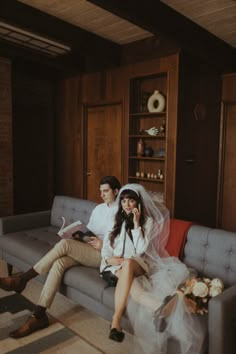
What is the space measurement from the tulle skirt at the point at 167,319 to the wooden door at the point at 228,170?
8.31 ft

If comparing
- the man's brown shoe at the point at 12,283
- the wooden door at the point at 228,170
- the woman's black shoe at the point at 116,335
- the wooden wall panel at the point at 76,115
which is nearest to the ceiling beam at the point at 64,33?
the wooden wall panel at the point at 76,115

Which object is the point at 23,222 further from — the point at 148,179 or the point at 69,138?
the point at 69,138

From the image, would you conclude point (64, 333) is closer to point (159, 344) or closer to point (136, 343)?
point (136, 343)

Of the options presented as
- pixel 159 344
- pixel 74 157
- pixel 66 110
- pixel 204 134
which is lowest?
pixel 159 344

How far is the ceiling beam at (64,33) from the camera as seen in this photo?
3.38 meters

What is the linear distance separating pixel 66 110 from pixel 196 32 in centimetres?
259

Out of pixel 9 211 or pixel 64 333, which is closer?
pixel 64 333

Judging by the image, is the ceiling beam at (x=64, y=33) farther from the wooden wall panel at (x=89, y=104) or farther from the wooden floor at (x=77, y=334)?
the wooden floor at (x=77, y=334)

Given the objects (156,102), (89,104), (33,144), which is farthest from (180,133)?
(33,144)

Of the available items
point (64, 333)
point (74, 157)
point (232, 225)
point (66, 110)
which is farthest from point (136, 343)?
point (66, 110)

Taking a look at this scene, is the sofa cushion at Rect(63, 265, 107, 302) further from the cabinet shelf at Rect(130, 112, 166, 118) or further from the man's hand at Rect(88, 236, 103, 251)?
the cabinet shelf at Rect(130, 112, 166, 118)

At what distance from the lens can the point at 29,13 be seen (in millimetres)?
3479

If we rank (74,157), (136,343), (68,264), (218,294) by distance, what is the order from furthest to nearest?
(74,157) < (68,264) < (136,343) < (218,294)

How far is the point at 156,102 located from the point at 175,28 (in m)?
0.99
